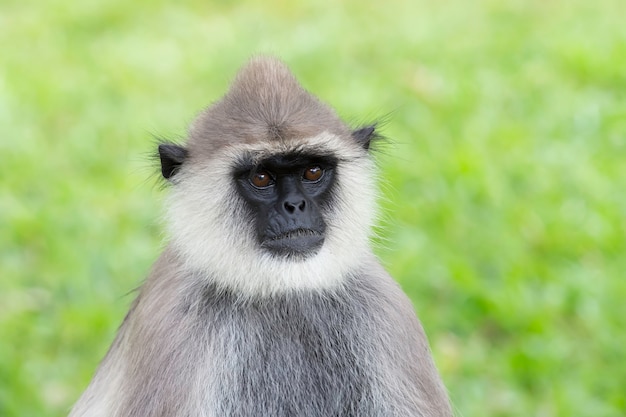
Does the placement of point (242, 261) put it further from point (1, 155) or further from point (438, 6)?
point (438, 6)

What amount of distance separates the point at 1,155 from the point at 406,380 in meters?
4.59

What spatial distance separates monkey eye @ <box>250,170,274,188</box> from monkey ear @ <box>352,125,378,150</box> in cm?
43

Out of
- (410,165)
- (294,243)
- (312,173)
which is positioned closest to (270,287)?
(294,243)

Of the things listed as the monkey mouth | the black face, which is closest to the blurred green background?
the black face

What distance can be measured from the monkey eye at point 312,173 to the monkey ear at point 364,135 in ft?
0.85

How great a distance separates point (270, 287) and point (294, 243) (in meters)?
0.18

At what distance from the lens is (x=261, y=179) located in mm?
3611

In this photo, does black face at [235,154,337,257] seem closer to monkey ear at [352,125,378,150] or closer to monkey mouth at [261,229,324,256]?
monkey mouth at [261,229,324,256]

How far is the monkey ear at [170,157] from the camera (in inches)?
144

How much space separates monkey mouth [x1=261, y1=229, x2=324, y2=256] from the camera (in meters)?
3.51

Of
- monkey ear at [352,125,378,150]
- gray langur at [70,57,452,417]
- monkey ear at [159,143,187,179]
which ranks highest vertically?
monkey ear at [352,125,378,150]

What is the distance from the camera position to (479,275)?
6.31m

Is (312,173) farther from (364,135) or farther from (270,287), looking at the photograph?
(270,287)

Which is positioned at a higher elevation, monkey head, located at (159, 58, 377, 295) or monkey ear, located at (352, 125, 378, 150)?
monkey ear, located at (352, 125, 378, 150)
